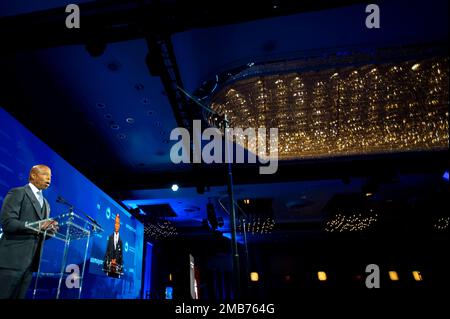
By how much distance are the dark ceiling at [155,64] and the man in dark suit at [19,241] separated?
194 centimetres

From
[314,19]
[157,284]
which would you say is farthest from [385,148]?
[157,284]

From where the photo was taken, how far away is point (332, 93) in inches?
169

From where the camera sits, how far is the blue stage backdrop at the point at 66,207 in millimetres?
3705

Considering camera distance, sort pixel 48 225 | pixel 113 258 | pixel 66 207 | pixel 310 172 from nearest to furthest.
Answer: pixel 48 225, pixel 66 207, pixel 113 258, pixel 310 172

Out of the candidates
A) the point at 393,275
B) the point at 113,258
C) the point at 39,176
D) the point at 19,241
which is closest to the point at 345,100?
the point at 39,176

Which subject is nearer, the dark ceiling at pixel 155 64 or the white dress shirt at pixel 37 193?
the white dress shirt at pixel 37 193

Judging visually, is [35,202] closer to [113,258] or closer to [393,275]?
[113,258]

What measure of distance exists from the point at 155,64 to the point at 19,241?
2.41 m

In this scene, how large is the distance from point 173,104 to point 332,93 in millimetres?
2477

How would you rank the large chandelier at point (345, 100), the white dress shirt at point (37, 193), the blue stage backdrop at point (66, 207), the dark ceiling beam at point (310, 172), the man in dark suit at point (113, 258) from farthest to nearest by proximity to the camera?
the dark ceiling beam at point (310, 172), the man in dark suit at point (113, 258), the large chandelier at point (345, 100), the blue stage backdrop at point (66, 207), the white dress shirt at point (37, 193)

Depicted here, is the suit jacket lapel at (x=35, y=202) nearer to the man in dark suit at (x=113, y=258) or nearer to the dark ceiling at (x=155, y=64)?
the dark ceiling at (x=155, y=64)

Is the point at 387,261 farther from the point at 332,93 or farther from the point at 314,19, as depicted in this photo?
the point at 314,19

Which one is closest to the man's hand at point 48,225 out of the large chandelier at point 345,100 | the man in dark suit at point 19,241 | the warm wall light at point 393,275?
the man in dark suit at point 19,241

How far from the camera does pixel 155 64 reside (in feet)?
11.8
